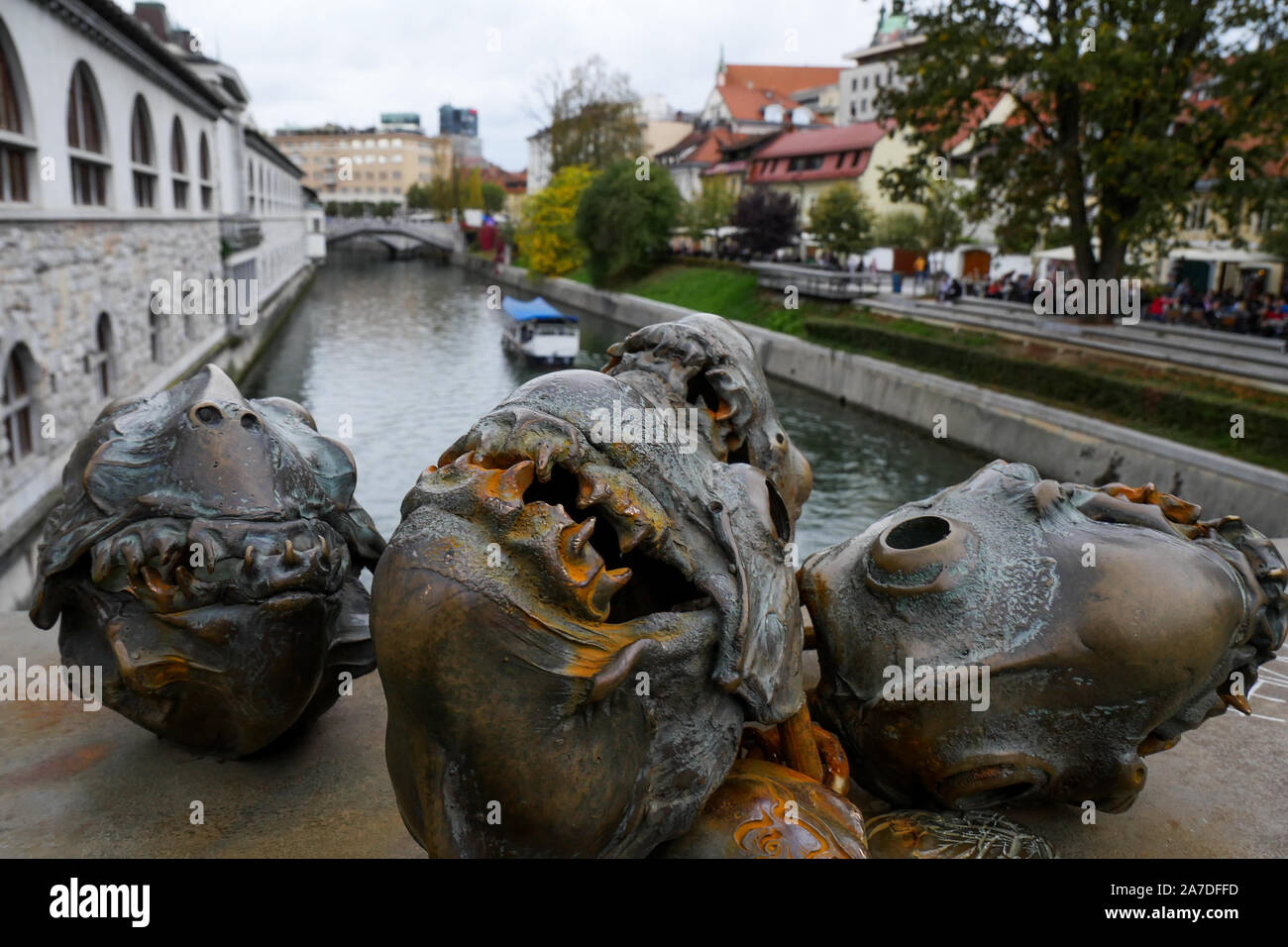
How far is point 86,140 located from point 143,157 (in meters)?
4.57

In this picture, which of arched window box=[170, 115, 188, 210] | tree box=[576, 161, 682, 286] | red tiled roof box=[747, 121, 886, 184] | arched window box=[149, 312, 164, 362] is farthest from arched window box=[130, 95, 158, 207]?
red tiled roof box=[747, 121, 886, 184]

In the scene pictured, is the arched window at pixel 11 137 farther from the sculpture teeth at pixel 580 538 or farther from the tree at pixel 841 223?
the tree at pixel 841 223

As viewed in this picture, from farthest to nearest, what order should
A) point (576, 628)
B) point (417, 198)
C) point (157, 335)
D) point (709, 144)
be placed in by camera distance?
1. point (417, 198)
2. point (709, 144)
3. point (157, 335)
4. point (576, 628)

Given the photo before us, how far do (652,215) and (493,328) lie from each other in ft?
38.6

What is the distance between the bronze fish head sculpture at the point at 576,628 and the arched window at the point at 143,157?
782 inches

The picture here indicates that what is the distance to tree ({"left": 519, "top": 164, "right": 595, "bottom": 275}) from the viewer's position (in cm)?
5209

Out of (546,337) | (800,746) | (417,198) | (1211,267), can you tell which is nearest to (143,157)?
(546,337)

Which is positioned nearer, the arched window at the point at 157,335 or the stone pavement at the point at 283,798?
the stone pavement at the point at 283,798

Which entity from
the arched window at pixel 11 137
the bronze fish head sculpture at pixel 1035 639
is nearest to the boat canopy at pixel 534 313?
the arched window at pixel 11 137

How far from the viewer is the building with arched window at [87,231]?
510 inches

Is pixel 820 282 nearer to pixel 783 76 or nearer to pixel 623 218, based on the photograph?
pixel 623 218

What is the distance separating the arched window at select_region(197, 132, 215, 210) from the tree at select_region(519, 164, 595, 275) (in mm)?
23366

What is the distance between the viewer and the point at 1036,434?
20188mm
